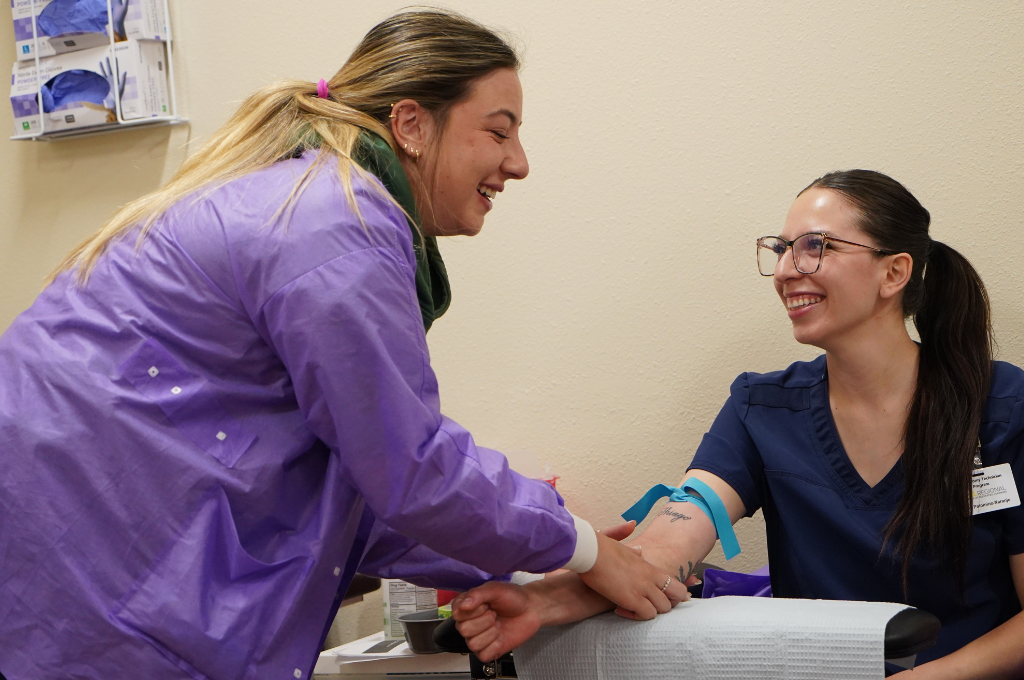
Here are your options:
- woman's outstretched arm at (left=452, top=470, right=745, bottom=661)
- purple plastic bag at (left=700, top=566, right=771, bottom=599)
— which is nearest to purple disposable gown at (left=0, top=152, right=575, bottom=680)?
woman's outstretched arm at (left=452, top=470, right=745, bottom=661)

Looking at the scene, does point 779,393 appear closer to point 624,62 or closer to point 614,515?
point 614,515

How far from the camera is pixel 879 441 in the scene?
5.23 ft

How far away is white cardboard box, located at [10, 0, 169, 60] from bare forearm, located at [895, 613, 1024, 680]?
2261 millimetres

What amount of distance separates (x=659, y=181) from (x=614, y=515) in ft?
2.47

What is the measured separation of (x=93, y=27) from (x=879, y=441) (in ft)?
7.06

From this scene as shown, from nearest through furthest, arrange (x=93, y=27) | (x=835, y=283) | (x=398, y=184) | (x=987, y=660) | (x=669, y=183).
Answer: (x=398, y=184), (x=987, y=660), (x=835, y=283), (x=669, y=183), (x=93, y=27)

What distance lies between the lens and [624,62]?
2.08 m

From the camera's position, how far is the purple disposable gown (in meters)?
0.97

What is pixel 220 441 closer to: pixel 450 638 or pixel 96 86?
pixel 450 638

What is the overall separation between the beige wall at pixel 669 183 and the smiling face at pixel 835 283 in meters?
0.35

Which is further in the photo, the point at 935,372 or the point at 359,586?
the point at 359,586

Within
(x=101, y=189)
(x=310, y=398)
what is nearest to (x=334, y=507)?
(x=310, y=398)

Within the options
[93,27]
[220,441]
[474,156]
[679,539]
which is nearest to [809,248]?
[679,539]

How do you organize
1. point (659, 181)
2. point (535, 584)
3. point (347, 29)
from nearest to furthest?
point (535, 584), point (659, 181), point (347, 29)
